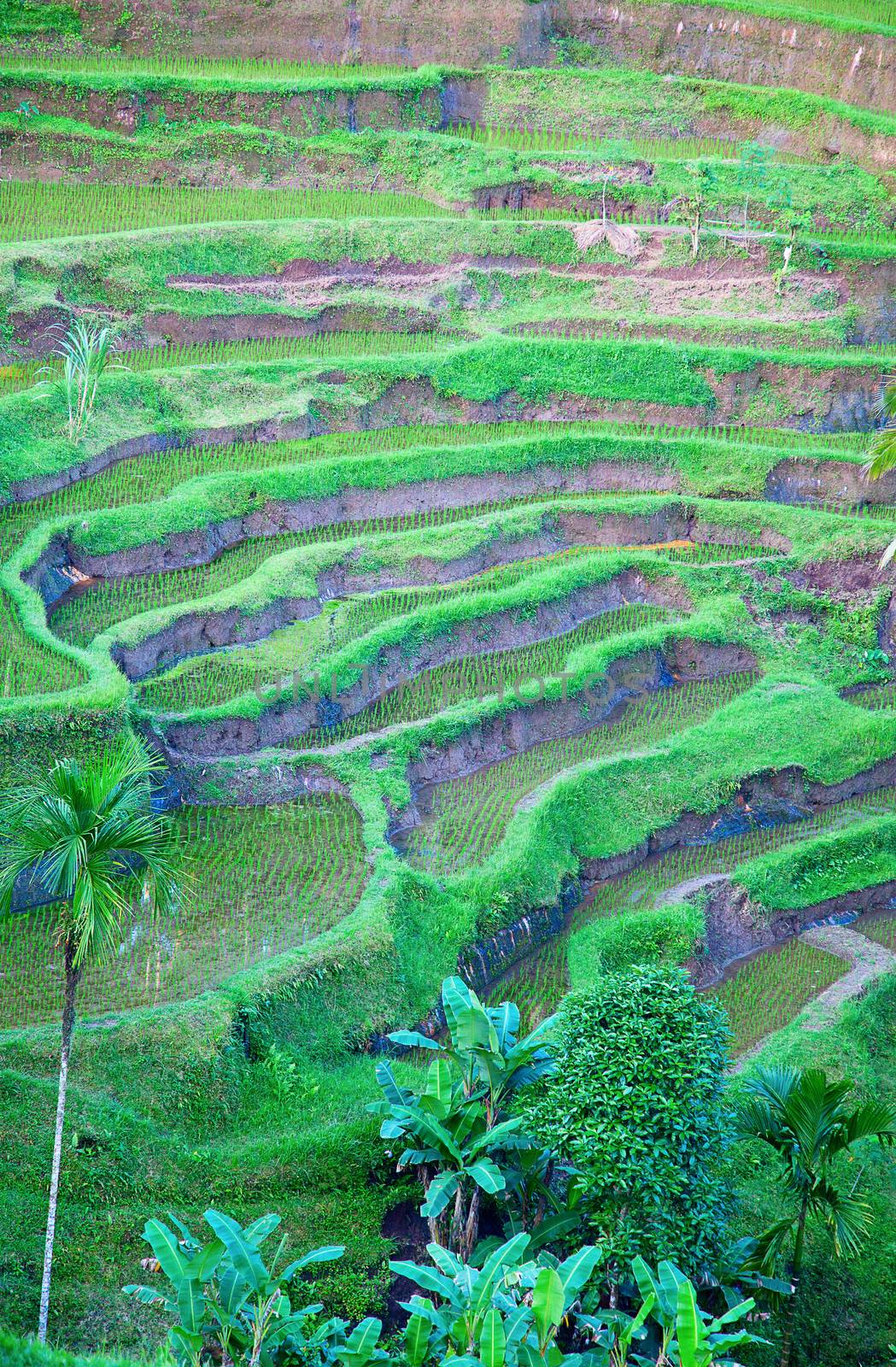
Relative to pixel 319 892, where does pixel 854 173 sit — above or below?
above

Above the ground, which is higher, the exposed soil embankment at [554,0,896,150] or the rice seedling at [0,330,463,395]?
the exposed soil embankment at [554,0,896,150]

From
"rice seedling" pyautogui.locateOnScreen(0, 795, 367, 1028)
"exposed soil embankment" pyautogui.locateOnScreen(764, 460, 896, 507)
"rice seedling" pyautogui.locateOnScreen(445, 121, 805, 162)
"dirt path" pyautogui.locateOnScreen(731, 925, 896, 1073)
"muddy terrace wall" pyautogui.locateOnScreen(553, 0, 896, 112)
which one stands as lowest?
"dirt path" pyautogui.locateOnScreen(731, 925, 896, 1073)

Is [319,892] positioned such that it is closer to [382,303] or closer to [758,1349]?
[758,1349]

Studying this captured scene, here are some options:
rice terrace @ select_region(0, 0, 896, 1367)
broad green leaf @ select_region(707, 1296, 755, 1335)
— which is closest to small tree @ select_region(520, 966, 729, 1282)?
rice terrace @ select_region(0, 0, 896, 1367)

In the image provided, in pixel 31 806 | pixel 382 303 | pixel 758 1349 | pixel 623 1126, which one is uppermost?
pixel 382 303

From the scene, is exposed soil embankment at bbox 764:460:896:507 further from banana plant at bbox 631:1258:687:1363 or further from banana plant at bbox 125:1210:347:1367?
banana plant at bbox 125:1210:347:1367

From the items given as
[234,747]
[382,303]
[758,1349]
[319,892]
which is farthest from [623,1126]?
[382,303]

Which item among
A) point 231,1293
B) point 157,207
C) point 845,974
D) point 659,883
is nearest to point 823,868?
point 845,974
